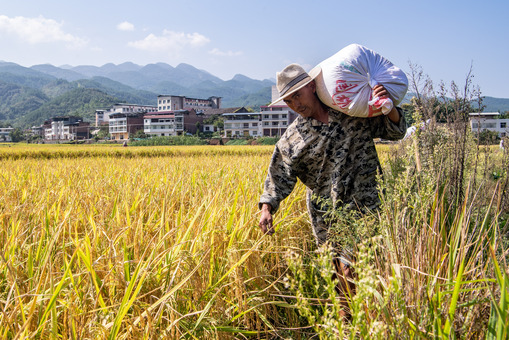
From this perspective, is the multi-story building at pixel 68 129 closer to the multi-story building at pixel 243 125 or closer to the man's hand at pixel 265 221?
the multi-story building at pixel 243 125

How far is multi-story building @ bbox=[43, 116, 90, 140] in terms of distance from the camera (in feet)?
250

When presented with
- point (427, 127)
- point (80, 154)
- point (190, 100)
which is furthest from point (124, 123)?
point (427, 127)

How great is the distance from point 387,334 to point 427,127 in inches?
79.8

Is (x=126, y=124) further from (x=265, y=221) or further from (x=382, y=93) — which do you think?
(x=382, y=93)

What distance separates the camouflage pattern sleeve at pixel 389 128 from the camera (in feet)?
6.67

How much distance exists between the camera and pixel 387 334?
1.04 metres

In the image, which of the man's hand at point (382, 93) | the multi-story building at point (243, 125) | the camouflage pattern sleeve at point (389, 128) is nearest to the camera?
the man's hand at point (382, 93)

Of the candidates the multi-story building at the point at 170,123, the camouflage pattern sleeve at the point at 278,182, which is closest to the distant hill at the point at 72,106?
the multi-story building at the point at 170,123

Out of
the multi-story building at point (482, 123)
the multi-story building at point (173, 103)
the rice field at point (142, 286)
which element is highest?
the multi-story building at point (173, 103)

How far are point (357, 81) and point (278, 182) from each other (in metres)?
0.71

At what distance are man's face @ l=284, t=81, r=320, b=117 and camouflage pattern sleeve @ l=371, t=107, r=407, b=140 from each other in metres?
0.35

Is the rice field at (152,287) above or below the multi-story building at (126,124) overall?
below

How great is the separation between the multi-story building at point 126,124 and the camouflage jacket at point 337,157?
64414mm

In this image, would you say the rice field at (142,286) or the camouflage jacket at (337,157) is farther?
the camouflage jacket at (337,157)
